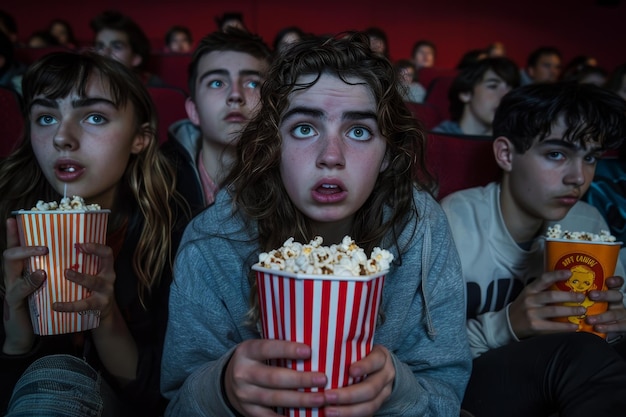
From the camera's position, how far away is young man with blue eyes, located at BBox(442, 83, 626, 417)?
130cm

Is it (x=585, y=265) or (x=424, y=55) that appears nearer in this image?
(x=585, y=265)

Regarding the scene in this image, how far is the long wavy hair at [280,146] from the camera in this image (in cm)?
121

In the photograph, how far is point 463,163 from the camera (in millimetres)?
2109

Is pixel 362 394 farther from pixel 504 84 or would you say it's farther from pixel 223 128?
pixel 504 84

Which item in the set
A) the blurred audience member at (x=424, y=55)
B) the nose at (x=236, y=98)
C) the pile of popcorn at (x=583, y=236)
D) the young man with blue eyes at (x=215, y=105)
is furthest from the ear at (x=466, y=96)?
the blurred audience member at (x=424, y=55)

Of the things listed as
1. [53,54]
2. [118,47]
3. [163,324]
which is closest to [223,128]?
[53,54]

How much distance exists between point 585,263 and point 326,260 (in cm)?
80

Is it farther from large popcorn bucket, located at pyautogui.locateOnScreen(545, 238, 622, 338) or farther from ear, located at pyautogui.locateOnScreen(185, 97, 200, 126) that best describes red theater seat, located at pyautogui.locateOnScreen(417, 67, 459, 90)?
large popcorn bucket, located at pyautogui.locateOnScreen(545, 238, 622, 338)

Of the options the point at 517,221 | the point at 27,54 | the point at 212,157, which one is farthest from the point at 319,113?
the point at 27,54

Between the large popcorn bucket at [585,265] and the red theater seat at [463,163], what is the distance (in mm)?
711

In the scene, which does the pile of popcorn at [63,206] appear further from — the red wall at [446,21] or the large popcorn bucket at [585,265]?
the red wall at [446,21]

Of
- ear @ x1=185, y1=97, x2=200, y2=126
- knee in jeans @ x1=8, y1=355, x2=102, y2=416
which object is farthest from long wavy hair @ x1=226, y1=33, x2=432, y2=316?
ear @ x1=185, y1=97, x2=200, y2=126

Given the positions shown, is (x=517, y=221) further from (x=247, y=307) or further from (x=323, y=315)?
(x=323, y=315)

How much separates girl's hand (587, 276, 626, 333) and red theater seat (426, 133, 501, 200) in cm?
76
